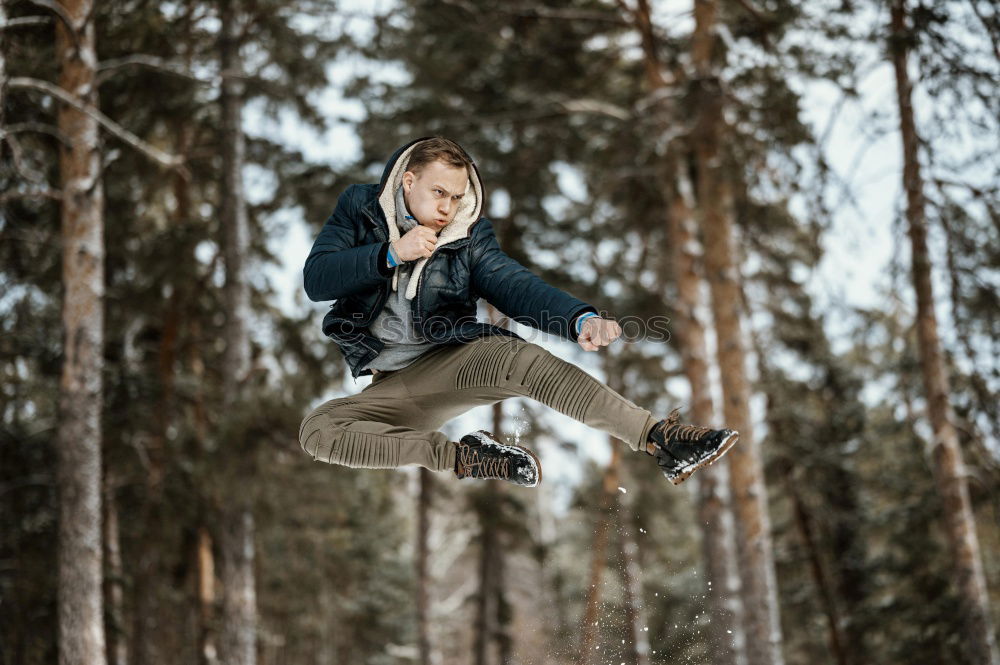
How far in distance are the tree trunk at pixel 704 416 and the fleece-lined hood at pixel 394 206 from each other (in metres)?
6.72

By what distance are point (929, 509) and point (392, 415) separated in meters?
9.52

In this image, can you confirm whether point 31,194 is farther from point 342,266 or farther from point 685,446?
point 685,446

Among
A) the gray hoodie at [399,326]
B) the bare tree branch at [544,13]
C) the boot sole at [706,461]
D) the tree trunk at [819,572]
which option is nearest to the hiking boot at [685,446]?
the boot sole at [706,461]

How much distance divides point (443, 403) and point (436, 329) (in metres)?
0.31

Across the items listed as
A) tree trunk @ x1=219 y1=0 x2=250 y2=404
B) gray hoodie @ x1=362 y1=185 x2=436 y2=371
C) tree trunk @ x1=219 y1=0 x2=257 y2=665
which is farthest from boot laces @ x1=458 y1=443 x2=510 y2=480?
tree trunk @ x1=219 y1=0 x2=250 y2=404

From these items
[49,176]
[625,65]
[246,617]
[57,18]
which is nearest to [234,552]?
[246,617]

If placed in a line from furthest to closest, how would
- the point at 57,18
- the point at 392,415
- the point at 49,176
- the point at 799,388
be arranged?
the point at 799,388
the point at 49,176
the point at 57,18
the point at 392,415

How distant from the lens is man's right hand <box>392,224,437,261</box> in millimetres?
3230

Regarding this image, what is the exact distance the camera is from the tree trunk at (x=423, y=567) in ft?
46.6

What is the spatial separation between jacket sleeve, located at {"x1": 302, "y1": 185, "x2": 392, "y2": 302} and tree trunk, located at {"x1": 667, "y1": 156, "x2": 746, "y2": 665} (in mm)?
6849

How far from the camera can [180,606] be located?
47.4ft

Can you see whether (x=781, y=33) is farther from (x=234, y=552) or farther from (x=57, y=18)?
(x=234, y=552)

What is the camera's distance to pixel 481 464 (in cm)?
350

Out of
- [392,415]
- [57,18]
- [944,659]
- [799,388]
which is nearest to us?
[392,415]
